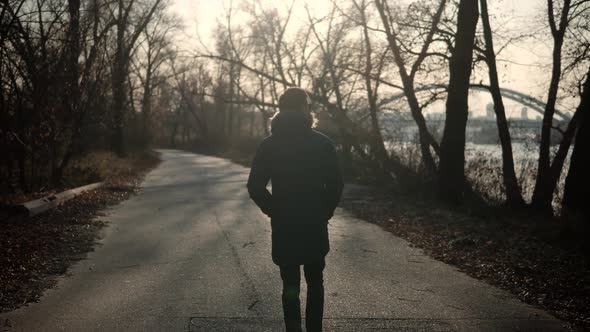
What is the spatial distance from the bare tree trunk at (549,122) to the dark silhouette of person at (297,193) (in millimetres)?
11774

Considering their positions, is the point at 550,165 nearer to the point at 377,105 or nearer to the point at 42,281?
the point at 377,105

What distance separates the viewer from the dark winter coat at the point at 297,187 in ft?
13.3

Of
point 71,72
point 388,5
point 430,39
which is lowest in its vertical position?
point 71,72

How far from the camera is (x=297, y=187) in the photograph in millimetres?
4062

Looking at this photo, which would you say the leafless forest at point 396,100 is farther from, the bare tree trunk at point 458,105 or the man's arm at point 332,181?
the man's arm at point 332,181

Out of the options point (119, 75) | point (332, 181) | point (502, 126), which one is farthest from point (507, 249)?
point (119, 75)

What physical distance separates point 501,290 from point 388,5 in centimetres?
1311

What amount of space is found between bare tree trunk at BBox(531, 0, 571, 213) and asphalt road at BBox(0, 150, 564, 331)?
690 centimetres

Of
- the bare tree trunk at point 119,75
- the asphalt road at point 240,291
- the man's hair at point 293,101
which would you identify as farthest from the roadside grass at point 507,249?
the bare tree trunk at point 119,75

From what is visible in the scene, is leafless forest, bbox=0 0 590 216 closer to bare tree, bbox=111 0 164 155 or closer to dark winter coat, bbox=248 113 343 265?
bare tree, bbox=111 0 164 155

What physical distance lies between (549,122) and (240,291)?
11.5 m

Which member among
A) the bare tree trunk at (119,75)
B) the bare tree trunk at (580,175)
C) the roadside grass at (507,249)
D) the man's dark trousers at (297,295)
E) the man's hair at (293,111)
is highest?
the bare tree trunk at (119,75)

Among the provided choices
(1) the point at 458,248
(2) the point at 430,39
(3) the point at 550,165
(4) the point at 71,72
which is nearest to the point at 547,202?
(3) the point at 550,165

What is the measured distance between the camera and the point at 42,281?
6246 millimetres
